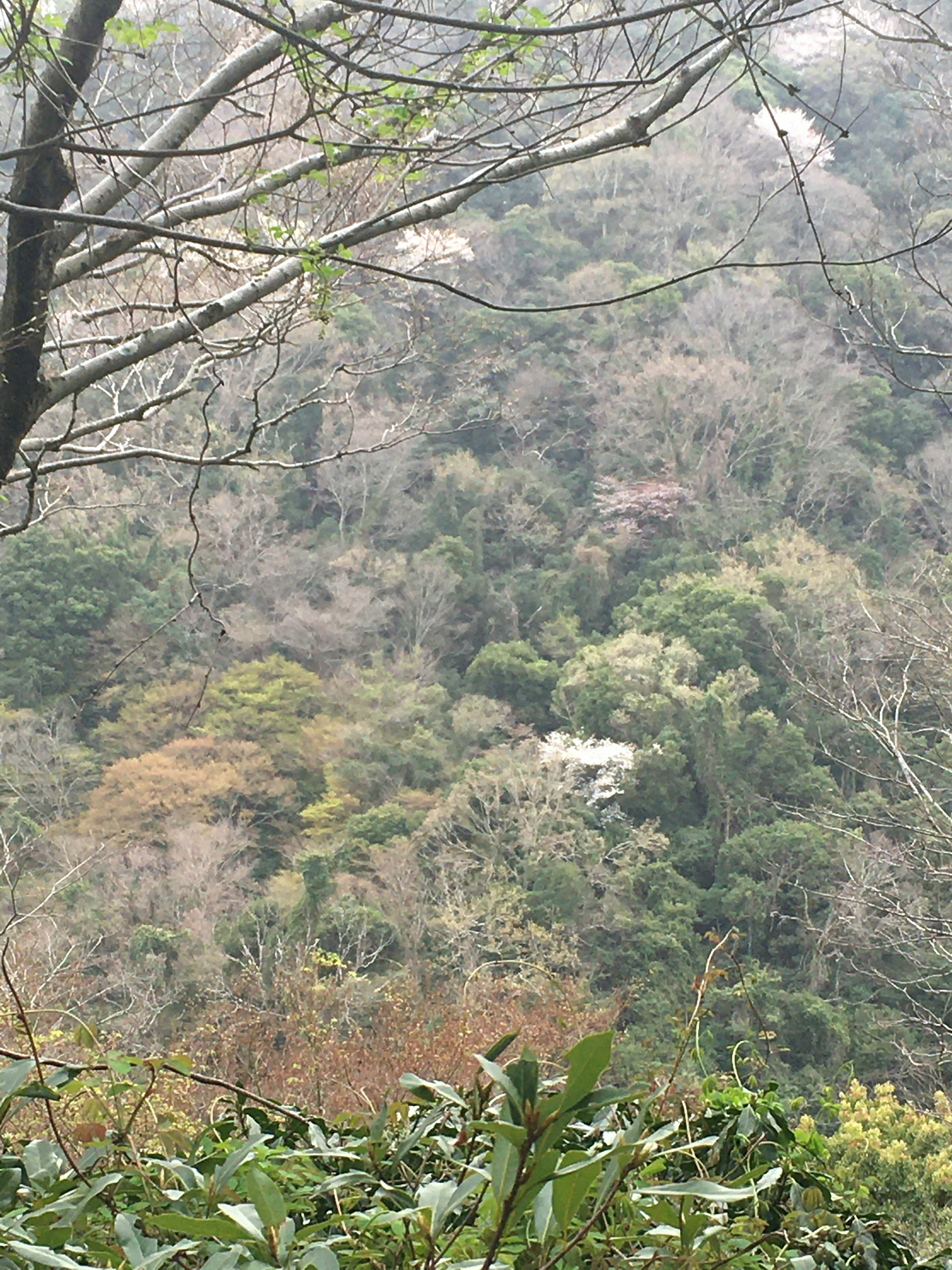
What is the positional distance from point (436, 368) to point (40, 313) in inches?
502

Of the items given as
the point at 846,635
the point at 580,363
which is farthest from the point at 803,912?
the point at 580,363

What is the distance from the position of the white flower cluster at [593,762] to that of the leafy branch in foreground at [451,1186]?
28.3 ft

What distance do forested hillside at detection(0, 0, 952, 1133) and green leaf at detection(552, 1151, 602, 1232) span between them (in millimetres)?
2864

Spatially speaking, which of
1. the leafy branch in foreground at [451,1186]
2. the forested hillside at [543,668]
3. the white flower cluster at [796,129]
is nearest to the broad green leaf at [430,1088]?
the leafy branch in foreground at [451,1186]

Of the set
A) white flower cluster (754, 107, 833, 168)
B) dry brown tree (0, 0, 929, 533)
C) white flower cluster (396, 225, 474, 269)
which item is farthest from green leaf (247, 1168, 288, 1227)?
white flower cluster (754, 107, 833, 168)

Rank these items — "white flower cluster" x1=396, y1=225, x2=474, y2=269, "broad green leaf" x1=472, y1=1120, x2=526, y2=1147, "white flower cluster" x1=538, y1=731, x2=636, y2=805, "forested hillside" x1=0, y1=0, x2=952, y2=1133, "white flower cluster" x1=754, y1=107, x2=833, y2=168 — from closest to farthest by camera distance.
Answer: "broad green leaf" x1=472, y1=1120, x2=526, y2=1147
"forested hillside" x1=0, y1=0, x2=952, y2=1133
"white flower cluster" x1=538, y1=731, x2=636, y2=805
"white flower cluster" x1=396, y1=225, x2=474, y2=269
"white flower cluster" x1=754, y1=107, x2=833, y2=168

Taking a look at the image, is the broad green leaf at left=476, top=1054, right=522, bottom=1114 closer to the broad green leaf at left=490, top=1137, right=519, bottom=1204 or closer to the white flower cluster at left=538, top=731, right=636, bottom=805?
the broad green leaf at left=490, top=1137, right=519, bottom=1204

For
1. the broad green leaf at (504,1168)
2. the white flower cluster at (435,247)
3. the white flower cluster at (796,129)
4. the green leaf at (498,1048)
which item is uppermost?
the white flower cluster at (796,129)

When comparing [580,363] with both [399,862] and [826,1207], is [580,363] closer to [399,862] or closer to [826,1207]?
[399,862]

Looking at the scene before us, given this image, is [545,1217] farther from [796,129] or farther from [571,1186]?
[796,129]

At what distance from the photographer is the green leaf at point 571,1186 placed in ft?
0.93

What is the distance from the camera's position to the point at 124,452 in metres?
1.76

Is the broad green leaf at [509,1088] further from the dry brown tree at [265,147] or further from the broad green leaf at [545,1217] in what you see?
the dry brown tree at [265,147]

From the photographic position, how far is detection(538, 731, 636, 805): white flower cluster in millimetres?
9203
